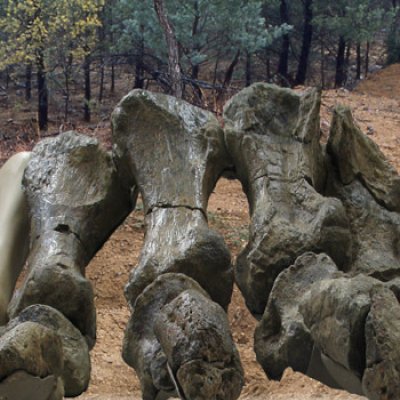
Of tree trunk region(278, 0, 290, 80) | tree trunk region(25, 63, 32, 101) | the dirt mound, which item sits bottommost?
tree trunk region(25, 63, 32, 101)

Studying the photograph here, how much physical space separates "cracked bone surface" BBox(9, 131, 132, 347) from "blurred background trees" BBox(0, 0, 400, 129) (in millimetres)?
6267

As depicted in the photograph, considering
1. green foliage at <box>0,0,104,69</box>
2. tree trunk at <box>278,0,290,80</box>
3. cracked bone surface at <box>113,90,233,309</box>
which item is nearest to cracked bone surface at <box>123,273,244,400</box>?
cracked bone surface at <box>113,90,233,309</box>

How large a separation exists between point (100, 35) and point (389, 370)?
1499 centimetres

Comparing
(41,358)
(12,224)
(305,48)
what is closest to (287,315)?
(41,358)

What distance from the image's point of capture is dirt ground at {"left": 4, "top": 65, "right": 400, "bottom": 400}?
5332 millimetres

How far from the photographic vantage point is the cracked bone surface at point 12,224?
3.13m

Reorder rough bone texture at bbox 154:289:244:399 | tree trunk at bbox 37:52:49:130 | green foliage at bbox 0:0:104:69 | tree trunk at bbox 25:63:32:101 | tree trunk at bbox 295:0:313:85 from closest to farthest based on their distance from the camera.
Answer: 1. rough bone texture at bbox 154:289:244:399
2. green foliage at bbox 0:0:104:69
3. tree trunk at bbox 37:52:49:130
4. tree trunk at bbox 295:0:313:85
5. tree trunk at bbox 25:63:32:101

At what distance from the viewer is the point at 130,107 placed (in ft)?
10.1

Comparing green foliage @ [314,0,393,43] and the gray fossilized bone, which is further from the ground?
the gray fossilized bone

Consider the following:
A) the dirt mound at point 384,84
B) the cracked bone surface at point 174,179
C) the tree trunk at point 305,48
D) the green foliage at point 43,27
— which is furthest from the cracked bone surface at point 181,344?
the tree trunk at point 305,48

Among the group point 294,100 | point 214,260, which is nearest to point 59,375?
point 214,260

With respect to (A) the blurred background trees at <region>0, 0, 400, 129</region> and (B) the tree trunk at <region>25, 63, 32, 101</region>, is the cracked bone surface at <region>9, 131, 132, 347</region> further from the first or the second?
(B) the tree trunk at <region>25, 63, 32, 101</region>

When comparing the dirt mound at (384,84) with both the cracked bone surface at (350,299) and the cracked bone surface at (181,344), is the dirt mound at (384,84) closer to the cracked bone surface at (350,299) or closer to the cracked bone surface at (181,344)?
the cracked bone surface at (350,299)

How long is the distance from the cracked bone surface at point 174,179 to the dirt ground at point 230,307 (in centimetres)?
207
